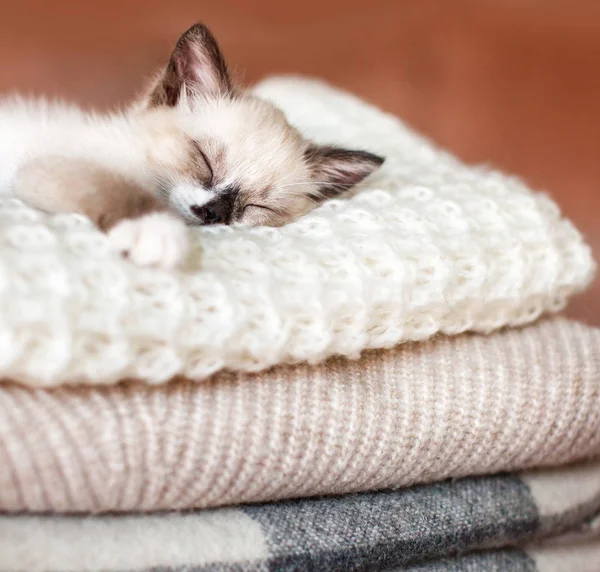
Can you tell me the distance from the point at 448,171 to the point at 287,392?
21.2 inches

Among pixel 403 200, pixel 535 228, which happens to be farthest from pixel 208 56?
pixel 535 228

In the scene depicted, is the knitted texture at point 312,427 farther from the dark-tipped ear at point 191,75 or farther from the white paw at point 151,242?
the dark-tipped ear at point 191,75

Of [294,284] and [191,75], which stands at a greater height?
[191,75]

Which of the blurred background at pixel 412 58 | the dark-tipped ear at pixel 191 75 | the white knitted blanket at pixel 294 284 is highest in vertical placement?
the blurred background at pixel 412 58

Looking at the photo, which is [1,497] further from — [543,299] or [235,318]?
[543,299]

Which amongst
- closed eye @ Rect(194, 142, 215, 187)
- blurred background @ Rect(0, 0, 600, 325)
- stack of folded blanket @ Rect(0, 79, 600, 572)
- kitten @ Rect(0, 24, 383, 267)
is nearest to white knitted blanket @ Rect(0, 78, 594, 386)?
stack of folded blanket @ Rect(0, 79, 600, 572)

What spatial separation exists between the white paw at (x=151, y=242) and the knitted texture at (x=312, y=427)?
0.37ft

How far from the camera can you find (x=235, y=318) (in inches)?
22.3

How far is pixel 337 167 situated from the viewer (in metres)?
1.00

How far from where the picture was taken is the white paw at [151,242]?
1.86ft

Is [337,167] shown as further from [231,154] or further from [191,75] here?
[191,75]

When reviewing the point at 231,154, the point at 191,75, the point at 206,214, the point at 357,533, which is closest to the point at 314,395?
the point at 357,533

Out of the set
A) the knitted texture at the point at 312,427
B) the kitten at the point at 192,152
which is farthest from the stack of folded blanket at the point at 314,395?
the kitten at the point at 192,152

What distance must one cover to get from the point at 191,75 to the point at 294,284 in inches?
21.6
